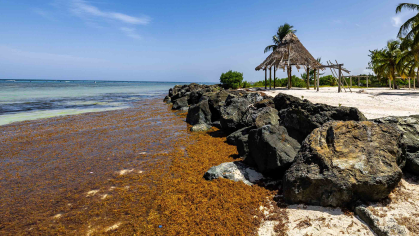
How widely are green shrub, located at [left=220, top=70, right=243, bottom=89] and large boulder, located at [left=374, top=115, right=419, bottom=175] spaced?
112 ft

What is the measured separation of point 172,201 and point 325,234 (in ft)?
9.31

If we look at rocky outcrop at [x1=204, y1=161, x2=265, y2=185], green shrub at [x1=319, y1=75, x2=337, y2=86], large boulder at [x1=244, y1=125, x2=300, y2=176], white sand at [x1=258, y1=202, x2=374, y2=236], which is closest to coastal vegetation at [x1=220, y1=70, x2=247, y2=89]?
green shrub at [x1=319, y1=75, x2=337, y2=86]

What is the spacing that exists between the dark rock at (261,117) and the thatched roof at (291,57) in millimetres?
21150

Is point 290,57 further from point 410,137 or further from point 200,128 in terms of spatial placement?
point 410,137

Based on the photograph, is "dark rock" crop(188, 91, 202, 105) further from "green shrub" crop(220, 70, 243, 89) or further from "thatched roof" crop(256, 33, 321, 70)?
"green shrub" crop(220, 70, 243, 89)

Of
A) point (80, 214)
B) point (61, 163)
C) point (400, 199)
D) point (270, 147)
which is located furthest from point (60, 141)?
point (400, 199)

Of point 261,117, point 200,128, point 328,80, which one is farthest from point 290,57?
point 261,117

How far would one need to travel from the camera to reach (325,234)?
141 inches

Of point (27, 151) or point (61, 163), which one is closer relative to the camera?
point (61, 163)

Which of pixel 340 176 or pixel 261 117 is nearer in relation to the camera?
pixel 340 176

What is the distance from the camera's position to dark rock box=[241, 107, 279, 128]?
7.96 metres

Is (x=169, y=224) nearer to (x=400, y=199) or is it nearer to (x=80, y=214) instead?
(x=80, y=214)

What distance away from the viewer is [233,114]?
32.9 ft

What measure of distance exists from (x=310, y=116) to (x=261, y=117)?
68.5 inches
